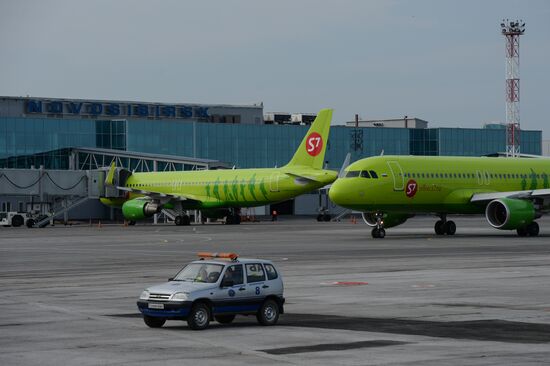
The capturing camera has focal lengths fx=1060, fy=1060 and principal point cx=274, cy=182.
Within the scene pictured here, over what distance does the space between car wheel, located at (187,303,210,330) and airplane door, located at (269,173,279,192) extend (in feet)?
242

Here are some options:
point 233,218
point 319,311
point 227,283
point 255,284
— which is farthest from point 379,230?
point 227,283

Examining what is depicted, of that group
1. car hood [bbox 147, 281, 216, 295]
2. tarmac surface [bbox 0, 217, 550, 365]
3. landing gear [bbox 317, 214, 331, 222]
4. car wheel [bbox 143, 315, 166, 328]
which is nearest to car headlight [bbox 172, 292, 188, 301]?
car hood [bbox 147, 281, 216, 295]

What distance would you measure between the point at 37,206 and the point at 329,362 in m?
105

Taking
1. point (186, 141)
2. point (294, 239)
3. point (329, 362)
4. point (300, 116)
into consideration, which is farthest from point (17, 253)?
point (300, 116)

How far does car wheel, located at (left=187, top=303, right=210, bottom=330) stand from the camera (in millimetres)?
23641

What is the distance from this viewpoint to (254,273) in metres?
25.2

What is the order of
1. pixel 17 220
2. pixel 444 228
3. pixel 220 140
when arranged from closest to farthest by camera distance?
pixel 444 228 < pixel 17 220 < pixel 220 140

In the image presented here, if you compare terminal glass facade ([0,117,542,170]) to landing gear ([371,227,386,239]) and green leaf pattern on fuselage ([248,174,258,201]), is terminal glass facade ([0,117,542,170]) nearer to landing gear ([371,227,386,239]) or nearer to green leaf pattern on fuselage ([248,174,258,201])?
green leaf pattern on fuselage ([248,174,258,201])

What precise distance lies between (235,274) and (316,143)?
7406 centimetres

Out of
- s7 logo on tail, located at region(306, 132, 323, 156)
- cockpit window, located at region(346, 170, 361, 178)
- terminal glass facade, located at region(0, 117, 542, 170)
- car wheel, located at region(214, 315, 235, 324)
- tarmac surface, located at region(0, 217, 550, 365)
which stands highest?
terminal glass facade, located at region(0, 117, 542, 170)

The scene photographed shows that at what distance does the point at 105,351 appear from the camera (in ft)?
68.2

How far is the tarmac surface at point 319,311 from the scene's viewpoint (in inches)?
801

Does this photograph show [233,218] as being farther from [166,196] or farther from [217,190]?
[166,196]

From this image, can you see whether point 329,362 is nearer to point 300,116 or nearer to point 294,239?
point 294,239
